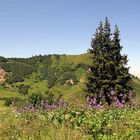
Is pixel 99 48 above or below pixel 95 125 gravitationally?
above

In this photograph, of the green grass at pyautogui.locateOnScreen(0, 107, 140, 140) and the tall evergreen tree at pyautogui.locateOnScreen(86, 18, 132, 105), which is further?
the tall evergreen tree at pyautogui.locateOnScreen(86, 18, 132, 105)

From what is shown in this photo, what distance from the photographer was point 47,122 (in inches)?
522

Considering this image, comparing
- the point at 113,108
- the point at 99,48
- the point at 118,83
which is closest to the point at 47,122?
the point at 113,108

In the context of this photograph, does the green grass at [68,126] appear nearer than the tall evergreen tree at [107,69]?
Yes

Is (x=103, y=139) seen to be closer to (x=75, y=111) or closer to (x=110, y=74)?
(x=75, y=111)

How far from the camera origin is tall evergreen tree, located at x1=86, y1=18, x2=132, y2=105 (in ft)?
198

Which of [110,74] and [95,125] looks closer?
[95,125]

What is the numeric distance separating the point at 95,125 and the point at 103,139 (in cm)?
137

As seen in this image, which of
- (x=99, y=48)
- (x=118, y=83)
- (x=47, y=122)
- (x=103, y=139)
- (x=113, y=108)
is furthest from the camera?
(x=99, y=48)

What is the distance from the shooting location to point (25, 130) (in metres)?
11.9

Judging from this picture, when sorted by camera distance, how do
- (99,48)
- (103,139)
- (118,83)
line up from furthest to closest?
(99,48) → (118,83) → (103,139)

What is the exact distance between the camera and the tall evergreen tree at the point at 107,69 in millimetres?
60312

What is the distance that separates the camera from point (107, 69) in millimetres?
61594

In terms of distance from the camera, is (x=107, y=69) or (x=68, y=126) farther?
(x=107, y=69)
